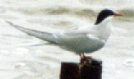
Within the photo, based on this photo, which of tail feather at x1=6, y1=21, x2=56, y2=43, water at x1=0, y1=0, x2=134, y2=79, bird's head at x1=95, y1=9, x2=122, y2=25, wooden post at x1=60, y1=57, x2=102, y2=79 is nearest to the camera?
wooden post at x1=60, y1=57, x2=102, y2=79

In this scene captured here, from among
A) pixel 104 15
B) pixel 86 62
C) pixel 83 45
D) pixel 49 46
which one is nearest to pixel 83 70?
pixel 86 62

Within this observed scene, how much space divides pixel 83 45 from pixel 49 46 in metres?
3.07

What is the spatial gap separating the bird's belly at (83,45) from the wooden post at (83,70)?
372 millimetres

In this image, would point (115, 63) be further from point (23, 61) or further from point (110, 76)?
point (23, 61)

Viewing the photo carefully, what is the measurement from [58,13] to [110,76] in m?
3.99

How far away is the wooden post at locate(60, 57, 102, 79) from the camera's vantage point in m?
4.53

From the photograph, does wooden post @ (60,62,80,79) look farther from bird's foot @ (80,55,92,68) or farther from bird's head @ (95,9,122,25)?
bird's head @ (95,9,122,25)

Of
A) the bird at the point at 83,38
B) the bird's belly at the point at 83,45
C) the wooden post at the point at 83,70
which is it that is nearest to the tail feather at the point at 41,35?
the bird at the point at 83,38

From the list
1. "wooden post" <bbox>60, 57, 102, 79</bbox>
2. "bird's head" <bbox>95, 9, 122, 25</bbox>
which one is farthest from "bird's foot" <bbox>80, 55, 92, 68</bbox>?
"bird's head" <bbox>95, 9, 122, 25</bbox>

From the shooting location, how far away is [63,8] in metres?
10.9

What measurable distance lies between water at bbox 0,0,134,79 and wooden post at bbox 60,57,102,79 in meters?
0.85

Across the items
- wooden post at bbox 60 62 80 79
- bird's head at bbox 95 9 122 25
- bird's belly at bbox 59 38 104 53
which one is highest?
bird's head at bbox 95 9 122 25

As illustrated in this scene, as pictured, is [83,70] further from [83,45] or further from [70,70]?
[83,45]

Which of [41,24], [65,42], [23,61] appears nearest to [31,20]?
[41,24]
